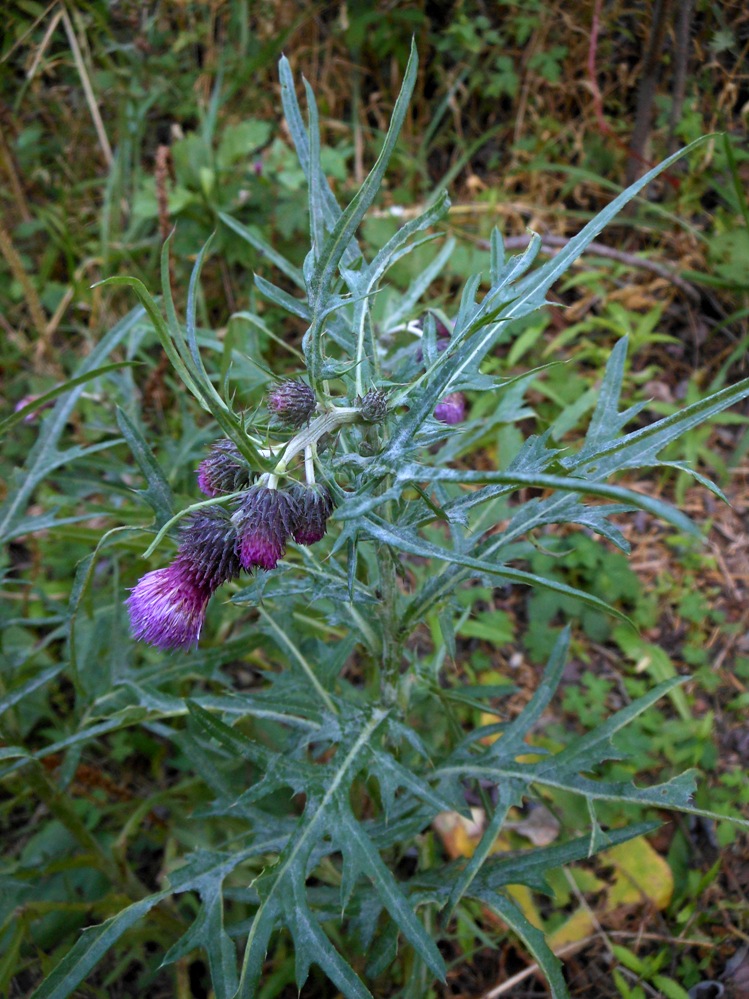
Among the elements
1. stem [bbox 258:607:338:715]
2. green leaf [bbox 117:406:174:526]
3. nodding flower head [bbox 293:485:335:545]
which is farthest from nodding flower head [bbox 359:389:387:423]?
stem [bbox 258:607:338:715]

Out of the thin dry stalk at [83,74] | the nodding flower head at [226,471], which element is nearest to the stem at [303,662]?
the nodding flower head at [226,471]

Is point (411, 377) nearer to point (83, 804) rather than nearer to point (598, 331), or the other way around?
point (83, 804)

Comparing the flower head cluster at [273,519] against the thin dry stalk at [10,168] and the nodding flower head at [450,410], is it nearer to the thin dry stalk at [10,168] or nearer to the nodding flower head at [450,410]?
the nodding flower head at [450,410]

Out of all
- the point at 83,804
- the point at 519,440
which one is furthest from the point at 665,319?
the point at 83,804

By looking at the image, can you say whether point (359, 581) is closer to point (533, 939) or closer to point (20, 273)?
point (533, 939)

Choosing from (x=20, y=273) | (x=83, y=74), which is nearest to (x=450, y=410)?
(x=20, y=273)

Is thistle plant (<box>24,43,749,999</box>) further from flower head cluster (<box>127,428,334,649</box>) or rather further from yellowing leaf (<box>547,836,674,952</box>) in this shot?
yellowing leaf (<box>547,836,674,952</box>)
